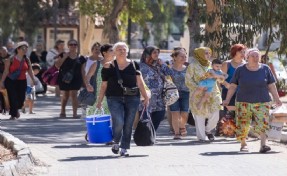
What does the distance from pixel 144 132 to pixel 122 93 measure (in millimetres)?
1067

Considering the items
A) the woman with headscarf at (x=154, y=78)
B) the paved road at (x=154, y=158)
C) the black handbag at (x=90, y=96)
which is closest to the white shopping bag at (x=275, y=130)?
the paved road at (x=154, y=158)

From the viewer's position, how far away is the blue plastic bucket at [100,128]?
50.7 feet

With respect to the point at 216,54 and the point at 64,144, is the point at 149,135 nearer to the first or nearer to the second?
the point at 64,144

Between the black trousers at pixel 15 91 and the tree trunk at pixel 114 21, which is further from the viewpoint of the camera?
the tree trunk at pixel 114 21

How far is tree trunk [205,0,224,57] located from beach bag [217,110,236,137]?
3.85 metres

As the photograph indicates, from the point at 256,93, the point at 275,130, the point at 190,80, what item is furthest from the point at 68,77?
the point at 256,93

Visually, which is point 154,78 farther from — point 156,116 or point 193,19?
point 193,19

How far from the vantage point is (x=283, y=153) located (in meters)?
15.7

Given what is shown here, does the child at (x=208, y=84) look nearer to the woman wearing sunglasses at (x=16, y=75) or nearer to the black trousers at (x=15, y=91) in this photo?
the woman wearing sunglasses at (x=16, y=75)

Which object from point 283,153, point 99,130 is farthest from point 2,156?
point 283,153

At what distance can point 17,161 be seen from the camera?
12.7 m

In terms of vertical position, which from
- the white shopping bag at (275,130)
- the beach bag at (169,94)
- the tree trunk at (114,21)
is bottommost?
the white shopping bag at (275,130)

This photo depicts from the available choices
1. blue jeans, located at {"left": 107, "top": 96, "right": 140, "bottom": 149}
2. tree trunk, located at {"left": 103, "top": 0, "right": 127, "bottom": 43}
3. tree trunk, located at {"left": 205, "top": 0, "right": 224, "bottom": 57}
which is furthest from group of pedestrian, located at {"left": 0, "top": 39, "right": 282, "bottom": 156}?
tree trunk, located at {"left": 103, "top": 0, "right": 127, "bottom": 43}

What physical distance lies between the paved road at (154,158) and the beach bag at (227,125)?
1.09 ft
